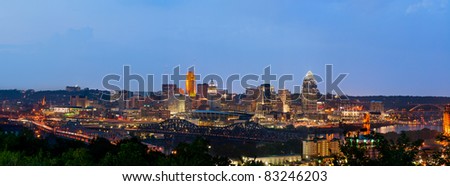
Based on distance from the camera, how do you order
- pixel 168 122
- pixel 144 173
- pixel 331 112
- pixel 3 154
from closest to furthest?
pixel 144 173 < pixel 3 154 < pixel 168 122 < pixel 331 112

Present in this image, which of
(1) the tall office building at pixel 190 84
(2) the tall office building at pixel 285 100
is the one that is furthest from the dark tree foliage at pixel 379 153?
(2) the tall office building at pixel 285 100

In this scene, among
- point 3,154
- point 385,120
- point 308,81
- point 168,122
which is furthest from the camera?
point 385,120

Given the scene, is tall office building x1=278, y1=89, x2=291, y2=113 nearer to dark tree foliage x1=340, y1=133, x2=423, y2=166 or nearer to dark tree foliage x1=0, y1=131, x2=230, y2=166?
dark tree foliage x1=0, y1=131, x2=230, y2=166

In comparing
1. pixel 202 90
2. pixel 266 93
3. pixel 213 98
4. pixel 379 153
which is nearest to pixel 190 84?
pixel 202 90

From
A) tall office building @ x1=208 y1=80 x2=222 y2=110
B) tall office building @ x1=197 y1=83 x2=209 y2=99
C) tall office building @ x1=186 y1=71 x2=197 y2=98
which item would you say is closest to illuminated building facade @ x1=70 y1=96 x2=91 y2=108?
tall office building @ x1=186 y1=71 x2=197 y2=98

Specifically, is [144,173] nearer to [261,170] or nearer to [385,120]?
[261,170]

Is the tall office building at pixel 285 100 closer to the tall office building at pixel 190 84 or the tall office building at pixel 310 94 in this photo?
the tall office building at pixel 310 94

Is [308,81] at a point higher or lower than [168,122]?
higher

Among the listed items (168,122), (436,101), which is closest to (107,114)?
(168,122)
